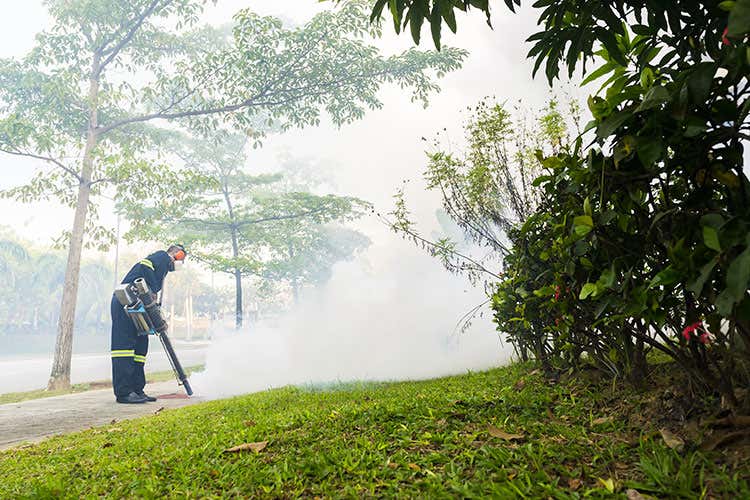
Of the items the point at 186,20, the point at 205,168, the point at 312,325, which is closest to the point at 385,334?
the point at 312,325

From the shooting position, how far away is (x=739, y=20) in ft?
2.56

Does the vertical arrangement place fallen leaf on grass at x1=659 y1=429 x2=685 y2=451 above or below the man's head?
below

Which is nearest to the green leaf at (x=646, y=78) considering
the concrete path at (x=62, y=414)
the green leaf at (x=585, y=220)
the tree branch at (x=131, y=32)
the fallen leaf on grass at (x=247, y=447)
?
the green leaf at (x=585, y=220)

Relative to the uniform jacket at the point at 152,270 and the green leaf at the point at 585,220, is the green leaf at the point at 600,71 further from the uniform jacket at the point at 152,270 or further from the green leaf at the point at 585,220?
the uniform jacket at the point at 152,270

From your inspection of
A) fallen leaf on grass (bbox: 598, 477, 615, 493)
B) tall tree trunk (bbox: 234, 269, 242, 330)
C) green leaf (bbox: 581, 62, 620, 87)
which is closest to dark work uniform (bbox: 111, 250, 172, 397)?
fallen leaf on grass (bbox: 598, 477, 615, 493)

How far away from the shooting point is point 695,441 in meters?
1.44

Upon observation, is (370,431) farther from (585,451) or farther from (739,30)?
(739,30)

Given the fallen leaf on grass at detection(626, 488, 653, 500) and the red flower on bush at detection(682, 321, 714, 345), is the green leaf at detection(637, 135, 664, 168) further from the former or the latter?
the fallen leaf on grass at detection(626, 488, 653, 500)

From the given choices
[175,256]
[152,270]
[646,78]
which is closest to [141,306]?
[152,270]

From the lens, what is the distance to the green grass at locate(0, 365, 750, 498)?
1.33 meters

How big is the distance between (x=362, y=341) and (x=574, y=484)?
20.9ft

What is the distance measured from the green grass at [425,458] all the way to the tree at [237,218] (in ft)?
36.5

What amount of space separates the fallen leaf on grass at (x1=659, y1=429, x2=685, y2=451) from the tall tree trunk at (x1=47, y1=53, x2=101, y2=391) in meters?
9.80

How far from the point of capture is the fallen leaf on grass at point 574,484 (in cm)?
132
